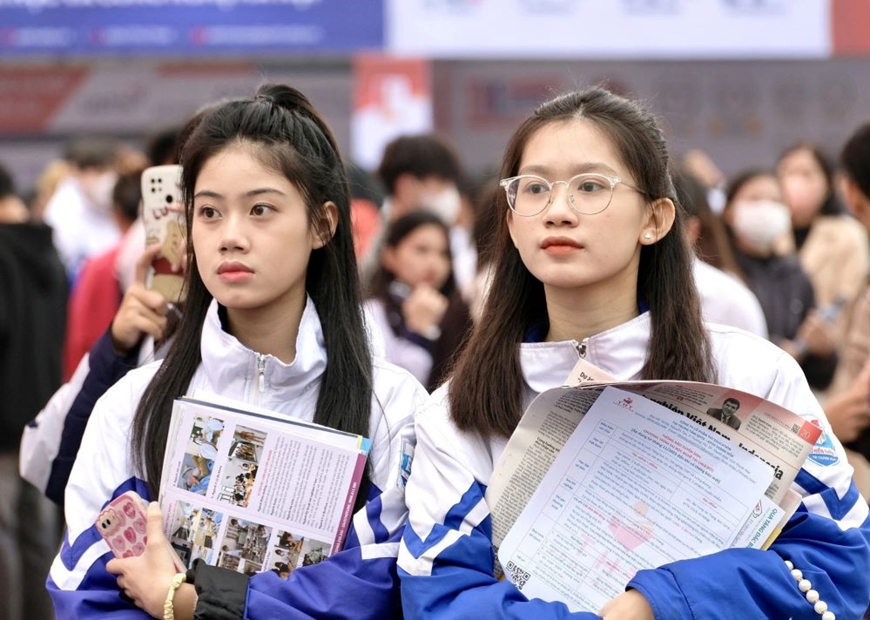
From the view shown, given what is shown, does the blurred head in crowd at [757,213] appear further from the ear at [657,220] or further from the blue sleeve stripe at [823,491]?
the blue sleeve stripe at [823,491]

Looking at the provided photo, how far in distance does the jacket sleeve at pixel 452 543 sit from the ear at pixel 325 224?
0.54 m

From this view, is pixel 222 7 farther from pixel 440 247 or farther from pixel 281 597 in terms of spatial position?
pixel 281 597

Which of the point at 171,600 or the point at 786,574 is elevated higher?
the point at 786,574

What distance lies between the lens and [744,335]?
2688mm

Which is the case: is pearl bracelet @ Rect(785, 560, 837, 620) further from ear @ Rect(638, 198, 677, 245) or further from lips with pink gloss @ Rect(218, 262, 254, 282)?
lips with pink gloss @ Rect(218, 262, 254, 282)

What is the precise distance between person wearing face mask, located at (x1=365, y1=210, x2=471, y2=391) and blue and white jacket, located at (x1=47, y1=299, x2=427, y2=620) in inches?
97.2

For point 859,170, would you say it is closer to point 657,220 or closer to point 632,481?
point 657,220

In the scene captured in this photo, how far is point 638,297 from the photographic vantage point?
278cm

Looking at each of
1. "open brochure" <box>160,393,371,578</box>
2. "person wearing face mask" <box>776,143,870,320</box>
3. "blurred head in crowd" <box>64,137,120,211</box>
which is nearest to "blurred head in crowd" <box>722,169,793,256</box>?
"person wearing face mask" <box>776,143,870,320</box>

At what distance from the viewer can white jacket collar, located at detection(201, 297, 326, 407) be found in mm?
2838

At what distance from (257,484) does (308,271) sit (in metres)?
0.57

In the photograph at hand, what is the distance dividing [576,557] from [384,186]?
4274 mm

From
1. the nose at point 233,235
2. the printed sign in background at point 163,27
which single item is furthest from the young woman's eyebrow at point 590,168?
the printed sign in background at point 163,27

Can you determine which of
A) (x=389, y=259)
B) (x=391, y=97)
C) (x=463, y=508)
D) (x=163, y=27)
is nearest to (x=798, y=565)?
(x=463, y=508)
